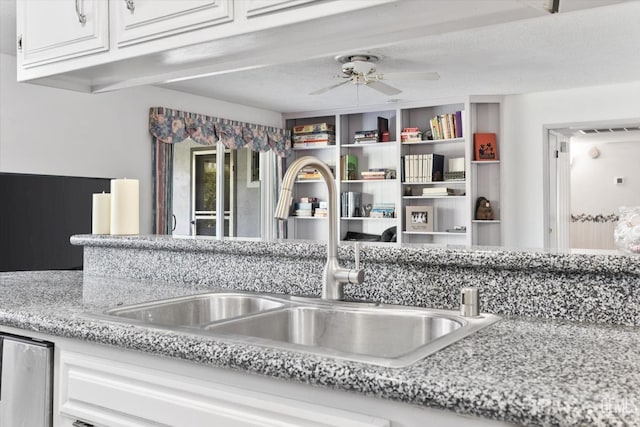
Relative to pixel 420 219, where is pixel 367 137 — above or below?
above

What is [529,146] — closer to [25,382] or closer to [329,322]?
[329,322]

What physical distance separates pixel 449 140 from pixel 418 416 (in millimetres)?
5741

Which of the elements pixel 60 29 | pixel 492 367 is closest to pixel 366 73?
pixel 60 29

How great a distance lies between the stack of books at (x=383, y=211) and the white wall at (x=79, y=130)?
2393 mm

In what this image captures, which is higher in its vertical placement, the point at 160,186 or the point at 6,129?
the point at 6,129

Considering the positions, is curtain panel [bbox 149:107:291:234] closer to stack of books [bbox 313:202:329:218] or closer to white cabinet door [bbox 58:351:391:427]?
stack of books [bbox 313:202:329:218]

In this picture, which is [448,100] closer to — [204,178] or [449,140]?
[449,140]

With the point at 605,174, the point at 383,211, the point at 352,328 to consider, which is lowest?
the point at 352,328

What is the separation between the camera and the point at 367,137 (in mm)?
6855

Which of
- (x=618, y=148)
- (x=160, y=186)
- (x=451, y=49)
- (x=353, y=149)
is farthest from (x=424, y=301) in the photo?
(x=618, y=148)

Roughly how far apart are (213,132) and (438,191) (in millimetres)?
2586

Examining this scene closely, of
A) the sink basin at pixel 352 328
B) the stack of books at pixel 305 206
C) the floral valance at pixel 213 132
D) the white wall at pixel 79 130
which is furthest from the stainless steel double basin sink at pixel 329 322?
the stack of books at pixel 305 206

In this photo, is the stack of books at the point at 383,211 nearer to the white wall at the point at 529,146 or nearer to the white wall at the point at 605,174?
the white wall at the point at 529,146

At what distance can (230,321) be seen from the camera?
131 centimetres
